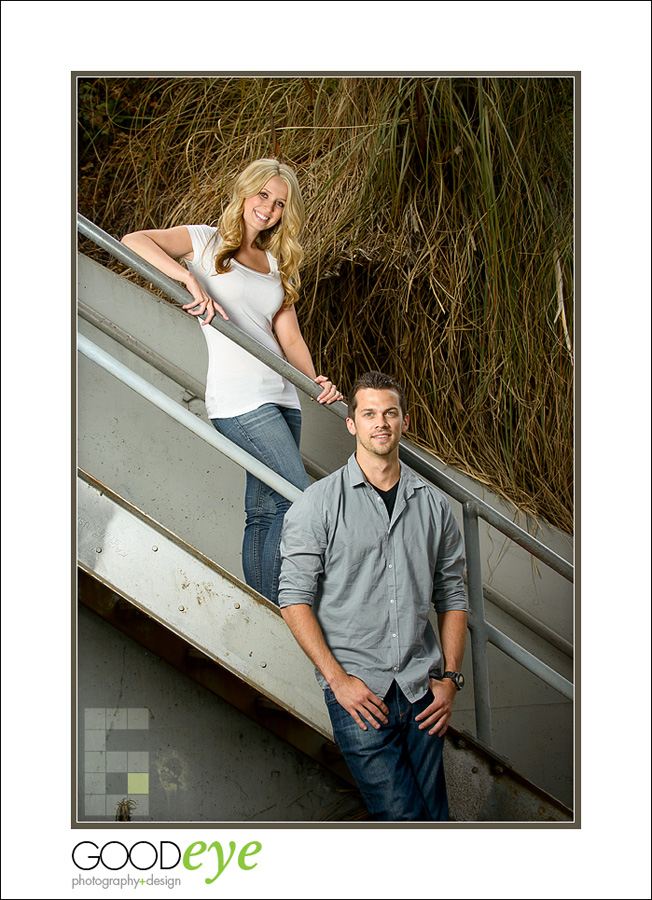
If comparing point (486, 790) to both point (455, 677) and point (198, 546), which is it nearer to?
point (455, 677)

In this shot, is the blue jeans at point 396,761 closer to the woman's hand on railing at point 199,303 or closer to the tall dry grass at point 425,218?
the tall dry grass at point 425,218

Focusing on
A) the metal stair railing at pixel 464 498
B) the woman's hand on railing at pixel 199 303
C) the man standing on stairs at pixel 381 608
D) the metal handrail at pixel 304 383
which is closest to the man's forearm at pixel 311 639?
the man standing on stairs at pixel 381 608

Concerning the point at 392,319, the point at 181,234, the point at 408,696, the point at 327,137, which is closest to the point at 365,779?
the point at 408,696

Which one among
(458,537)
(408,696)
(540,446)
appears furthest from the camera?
(540,446)

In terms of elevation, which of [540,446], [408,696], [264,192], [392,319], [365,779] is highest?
[264,192]

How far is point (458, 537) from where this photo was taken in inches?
66.2

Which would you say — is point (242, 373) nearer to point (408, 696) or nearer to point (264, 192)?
point (264, 192)

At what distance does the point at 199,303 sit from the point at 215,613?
65cm

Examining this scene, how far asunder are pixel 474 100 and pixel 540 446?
794mm

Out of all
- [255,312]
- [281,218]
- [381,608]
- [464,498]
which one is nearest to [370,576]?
[381,608]

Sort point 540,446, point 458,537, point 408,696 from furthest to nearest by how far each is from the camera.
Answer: point 540,446 → point 458,537 → point 408,696

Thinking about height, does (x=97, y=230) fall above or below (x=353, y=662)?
above

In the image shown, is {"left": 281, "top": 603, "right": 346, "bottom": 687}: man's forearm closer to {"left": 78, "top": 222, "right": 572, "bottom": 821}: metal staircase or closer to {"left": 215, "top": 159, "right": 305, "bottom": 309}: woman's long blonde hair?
{"left": 78, "top": 222, "right": 572, "bottom": 821}: metal staircase

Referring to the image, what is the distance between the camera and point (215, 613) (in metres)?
1.64
